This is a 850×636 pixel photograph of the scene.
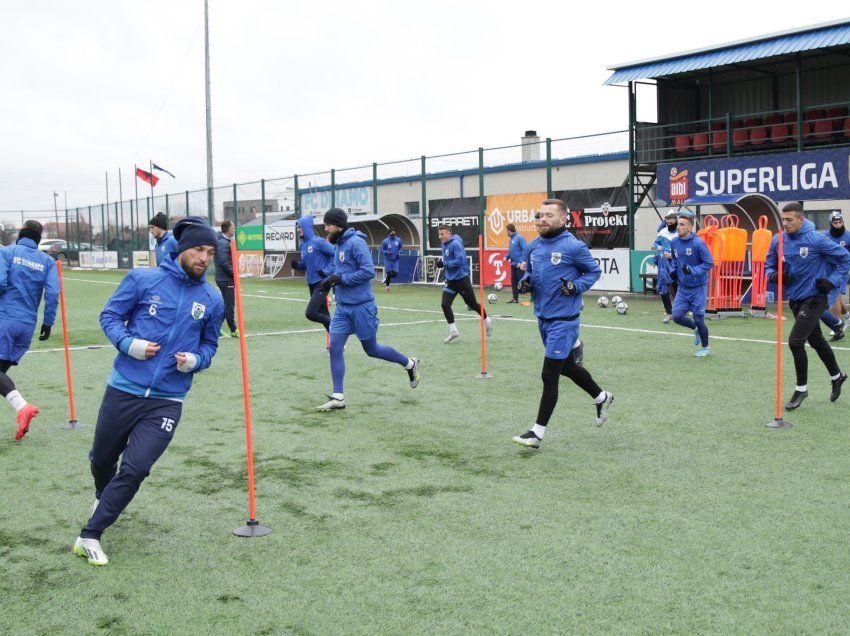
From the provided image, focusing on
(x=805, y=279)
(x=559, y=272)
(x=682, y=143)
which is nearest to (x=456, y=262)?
(x=805, y=279)

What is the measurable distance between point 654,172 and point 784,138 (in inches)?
137

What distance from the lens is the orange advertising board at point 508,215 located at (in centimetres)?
2638

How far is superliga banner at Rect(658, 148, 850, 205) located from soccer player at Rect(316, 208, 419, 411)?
12735 millimetres

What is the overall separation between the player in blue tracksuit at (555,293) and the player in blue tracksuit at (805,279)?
7.31 ft

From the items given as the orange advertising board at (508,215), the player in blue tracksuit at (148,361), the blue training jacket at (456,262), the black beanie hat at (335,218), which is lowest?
the player in blue tracksuit at (148,361)

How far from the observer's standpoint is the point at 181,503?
19.1 ft

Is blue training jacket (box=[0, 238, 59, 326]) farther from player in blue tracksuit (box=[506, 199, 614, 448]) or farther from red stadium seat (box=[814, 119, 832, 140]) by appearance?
red stadium seat (box=[814, 119, 832, 140])

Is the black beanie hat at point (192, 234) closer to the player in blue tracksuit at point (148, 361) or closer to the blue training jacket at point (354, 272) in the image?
the player in blue tracksuit at point (148, 361)

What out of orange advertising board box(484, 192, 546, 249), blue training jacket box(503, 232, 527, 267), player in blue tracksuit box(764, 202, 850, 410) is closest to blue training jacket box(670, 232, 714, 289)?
player in blue tracksuit box(764, 202, 850, 410)

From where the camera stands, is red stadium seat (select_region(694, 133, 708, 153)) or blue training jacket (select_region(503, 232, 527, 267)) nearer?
blue training jacket (select_region(503, 232, 527, 267))

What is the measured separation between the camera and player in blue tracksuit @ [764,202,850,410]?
330 inches

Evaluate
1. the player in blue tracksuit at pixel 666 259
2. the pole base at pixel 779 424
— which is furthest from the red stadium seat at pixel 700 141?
the pole base at pixel 779 424

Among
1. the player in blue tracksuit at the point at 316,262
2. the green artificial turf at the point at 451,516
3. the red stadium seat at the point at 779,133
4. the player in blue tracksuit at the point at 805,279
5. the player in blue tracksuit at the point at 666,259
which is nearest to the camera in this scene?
the green artificial turf at the point at 451,516

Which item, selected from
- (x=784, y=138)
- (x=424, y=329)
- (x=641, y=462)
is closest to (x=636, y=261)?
(x=784, y=138)
